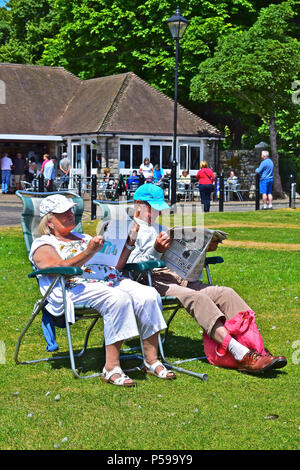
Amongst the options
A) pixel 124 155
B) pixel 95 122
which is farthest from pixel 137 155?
pixel 95 122

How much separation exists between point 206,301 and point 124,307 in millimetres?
662

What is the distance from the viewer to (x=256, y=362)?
562 cm

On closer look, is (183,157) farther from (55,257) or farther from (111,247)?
(55,257)

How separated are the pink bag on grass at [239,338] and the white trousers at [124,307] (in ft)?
1.64

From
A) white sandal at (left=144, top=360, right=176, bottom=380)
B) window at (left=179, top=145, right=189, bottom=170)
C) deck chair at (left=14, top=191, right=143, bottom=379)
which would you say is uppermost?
window at (left=179, top=145, right=189, bottom=170)

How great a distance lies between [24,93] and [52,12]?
28.3 ft

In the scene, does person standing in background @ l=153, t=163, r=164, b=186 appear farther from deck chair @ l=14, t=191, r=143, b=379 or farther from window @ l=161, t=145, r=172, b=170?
deck chair @ l=14, t=191, r=143, b=379

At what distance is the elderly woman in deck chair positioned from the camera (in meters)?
5.51

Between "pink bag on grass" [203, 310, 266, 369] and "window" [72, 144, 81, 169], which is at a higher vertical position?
"window" [72, 144, 81, 169]

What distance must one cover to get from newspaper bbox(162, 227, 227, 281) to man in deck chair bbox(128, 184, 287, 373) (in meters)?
0.09

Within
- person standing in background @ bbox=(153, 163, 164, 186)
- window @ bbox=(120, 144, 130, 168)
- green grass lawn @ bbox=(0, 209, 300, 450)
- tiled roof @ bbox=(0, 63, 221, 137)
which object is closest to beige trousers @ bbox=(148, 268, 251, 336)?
green grass lawn @ bbox=(0, 209, 300, 450)

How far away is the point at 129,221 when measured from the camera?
6.23 metres

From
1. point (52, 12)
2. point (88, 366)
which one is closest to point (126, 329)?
point (88, 366)
